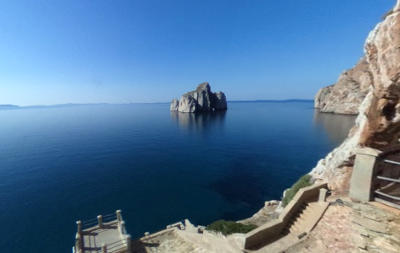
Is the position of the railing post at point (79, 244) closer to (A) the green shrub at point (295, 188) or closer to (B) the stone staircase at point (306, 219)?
(B) the stone staircase at point (306, 219)

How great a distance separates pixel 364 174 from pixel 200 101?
134 meters

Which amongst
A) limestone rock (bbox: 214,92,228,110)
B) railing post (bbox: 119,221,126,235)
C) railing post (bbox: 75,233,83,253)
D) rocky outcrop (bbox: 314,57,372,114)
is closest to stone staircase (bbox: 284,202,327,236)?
railing post (bbox: 119,221,126,235)

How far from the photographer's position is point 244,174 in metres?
33.4

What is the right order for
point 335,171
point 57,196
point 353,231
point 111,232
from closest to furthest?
point 353,231 < point 335,171 < point 111,232 < point 57,196

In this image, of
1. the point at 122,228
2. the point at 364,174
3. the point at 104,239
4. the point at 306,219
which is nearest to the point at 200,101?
the point at 122,228

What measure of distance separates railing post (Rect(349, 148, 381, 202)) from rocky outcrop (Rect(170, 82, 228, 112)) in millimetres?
127563

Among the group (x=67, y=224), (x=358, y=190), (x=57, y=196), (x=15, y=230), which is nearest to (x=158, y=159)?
(x=57, y=196)

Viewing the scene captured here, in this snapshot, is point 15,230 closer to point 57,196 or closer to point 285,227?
point 57,196

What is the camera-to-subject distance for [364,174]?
8.48 m

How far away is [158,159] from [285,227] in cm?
3336

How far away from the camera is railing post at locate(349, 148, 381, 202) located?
827 cm

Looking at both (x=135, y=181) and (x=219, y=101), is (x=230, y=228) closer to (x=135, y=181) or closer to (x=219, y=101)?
(x=135, y=181)

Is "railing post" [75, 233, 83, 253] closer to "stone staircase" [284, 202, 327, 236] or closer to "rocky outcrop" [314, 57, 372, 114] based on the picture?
"stone staircase" [284, 202, 327, 236]

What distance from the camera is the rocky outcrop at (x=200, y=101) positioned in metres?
137
